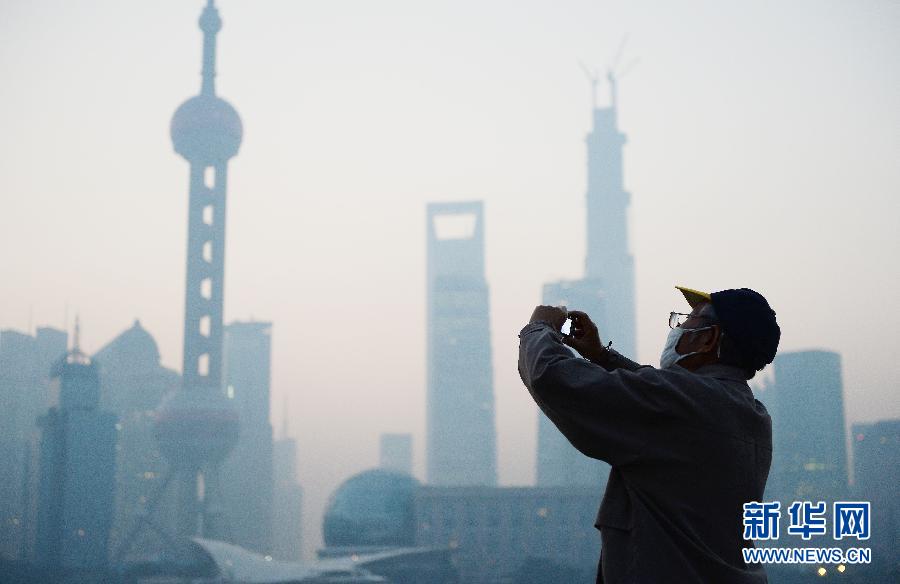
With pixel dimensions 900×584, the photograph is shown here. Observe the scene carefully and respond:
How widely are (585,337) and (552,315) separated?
7.9 inches

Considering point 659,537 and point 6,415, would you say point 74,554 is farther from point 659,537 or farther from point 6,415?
point 659,537

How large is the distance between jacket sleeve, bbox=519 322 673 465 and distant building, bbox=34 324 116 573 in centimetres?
11071

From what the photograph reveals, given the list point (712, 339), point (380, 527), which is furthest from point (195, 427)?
point (712, 339)

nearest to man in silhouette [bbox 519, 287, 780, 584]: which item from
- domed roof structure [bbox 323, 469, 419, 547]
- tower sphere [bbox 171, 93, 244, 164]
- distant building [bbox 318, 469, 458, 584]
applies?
distant building [bbox 318, 469, 458, 584]

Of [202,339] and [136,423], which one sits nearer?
[202,339]

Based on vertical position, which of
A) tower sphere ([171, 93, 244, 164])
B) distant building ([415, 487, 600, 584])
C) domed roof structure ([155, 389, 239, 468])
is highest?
tower sphere ([171, 93, 244, 164])

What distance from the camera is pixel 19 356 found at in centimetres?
17600

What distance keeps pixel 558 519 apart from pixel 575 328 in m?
97.7

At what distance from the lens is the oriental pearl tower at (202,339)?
399ft

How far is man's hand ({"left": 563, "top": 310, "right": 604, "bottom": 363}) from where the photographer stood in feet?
8.82

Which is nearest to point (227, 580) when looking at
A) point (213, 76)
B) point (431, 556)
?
point (431, 556)

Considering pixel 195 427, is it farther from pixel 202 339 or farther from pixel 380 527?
pixel 380 527

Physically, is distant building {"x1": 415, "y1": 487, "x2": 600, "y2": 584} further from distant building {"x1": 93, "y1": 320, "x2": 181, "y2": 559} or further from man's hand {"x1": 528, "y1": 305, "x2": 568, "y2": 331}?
man's hand {"x1": 528, "y1": 305, "x2": 568, "y2": 331}

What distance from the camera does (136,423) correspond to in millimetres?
176625
